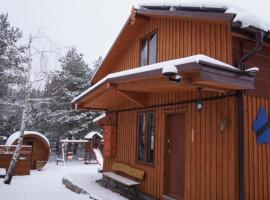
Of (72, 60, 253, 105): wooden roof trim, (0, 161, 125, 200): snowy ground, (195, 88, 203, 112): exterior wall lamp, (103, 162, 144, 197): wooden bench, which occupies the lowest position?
(0, 161, 125, 200): snowy ground

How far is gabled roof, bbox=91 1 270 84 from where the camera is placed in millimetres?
6309

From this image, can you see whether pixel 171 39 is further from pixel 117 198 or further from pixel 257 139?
pixel 117 198

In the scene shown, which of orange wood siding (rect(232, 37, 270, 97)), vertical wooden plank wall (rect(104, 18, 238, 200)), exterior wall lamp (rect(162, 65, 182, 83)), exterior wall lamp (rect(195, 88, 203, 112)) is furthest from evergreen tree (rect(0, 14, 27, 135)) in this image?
exterior wall lamp (rect(162, 65, 182, 83))

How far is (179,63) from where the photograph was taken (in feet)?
19.1

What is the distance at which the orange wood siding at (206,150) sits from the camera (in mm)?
6566

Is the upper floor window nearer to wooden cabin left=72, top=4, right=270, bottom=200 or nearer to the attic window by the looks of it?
wooden cabin left=72, top=4, right=270, bottom=200

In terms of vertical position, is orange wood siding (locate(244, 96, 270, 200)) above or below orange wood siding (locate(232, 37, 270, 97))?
below

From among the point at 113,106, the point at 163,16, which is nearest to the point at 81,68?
the point at 113,106

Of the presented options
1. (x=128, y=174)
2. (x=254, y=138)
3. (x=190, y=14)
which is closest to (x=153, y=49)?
(x=190, y=14)

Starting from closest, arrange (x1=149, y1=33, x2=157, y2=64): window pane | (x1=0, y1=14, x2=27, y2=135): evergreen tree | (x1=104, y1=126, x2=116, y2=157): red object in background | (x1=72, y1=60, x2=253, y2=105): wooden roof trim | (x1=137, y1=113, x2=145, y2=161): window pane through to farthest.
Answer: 1. (x1=72, y1=60, x2=253, y2=105): wooden roof trim
2. (x1=137, y1=113, x2=145, y2=161): window pane
3. (x1=149, y1=33, x2=157, y2=64): window pane
4. (x1=104, y1=126, x2=116, y2=157): red object in background
5. (x1=0, y1=14, x2=27, y2=135): evergreen tree

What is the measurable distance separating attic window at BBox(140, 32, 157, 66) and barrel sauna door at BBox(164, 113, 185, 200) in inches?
94.2

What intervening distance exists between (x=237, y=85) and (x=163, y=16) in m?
4.31

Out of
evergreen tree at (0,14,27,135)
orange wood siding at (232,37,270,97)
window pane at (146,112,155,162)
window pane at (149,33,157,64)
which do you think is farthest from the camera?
evergreen tree at (0,14,27,135)

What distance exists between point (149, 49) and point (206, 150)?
459 centimetres
